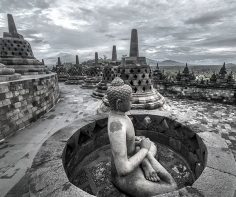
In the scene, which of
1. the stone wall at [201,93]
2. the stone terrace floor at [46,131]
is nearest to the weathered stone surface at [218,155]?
the stone terrace floor at [46,131]

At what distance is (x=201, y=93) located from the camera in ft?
40.1

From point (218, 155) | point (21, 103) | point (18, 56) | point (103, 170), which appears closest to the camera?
point (218, 155)

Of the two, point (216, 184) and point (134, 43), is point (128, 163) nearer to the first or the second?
point (216, 184)

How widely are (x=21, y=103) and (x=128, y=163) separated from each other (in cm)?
651

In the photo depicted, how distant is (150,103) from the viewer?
6516 mm

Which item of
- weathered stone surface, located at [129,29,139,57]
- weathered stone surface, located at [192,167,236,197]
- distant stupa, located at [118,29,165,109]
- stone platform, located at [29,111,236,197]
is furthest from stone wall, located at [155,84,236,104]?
weathered stone surface, located at [192,167,236,197]

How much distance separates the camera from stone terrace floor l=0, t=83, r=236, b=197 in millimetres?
3396

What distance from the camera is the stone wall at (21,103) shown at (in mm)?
5524

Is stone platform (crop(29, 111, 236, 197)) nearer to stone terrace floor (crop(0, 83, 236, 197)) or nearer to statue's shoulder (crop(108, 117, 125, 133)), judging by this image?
stone terrace floor (crop(0, 83, 236, 197))

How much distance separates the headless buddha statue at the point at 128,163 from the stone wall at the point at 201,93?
39.2 feet

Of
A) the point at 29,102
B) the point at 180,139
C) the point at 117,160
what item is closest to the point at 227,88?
the point at 180,139

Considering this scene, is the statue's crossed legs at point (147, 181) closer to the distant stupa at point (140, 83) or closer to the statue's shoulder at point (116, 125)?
the statue's shoulder at point (116, 125)

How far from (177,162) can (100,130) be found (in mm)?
1699

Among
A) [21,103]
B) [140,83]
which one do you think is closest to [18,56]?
[21,103]
